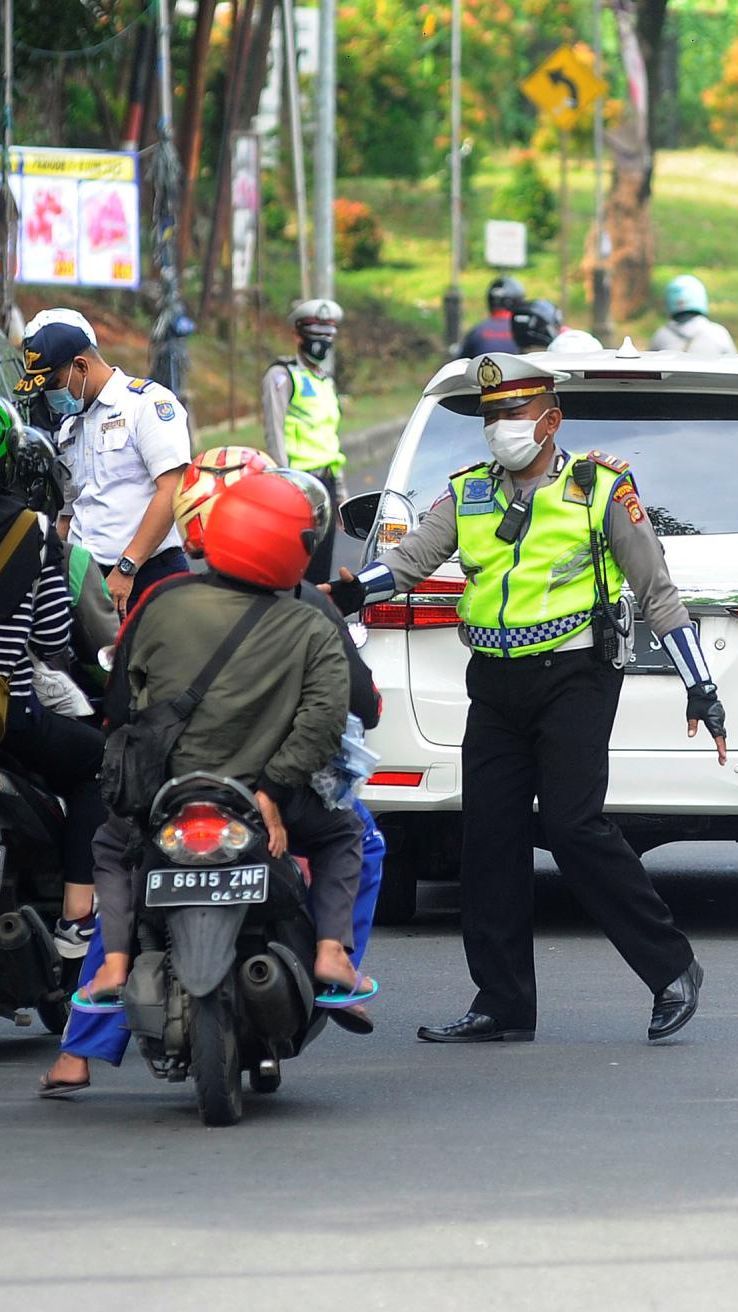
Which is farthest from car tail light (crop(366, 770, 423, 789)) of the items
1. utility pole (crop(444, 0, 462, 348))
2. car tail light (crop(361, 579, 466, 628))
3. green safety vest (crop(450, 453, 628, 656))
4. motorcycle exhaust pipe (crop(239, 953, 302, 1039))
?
utility pole (crop(444, 0, 462, 348))

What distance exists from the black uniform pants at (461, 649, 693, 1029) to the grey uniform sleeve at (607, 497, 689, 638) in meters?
0.20

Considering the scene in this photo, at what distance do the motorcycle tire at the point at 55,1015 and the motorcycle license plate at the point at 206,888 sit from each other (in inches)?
48.3

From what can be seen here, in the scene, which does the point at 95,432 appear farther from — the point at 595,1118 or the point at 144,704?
the point at 595,1118

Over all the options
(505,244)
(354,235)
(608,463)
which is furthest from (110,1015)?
(354,235)

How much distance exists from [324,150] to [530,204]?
111ft

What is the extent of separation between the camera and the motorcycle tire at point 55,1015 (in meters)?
6.82

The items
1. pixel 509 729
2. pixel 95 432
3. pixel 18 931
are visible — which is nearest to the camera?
pixel 18 931

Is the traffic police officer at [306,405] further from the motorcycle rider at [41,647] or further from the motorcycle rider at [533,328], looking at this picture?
→ the motorcycle rider at [41,647]

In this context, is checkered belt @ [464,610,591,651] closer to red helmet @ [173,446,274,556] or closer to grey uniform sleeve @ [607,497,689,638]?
grey uniform sleeve @ [607,497,689,638]

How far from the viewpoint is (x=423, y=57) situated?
57.4 m

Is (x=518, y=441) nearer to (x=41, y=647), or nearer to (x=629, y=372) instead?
(x=41, y=647)

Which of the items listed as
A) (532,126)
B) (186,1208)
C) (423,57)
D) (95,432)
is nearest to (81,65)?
(95,432)

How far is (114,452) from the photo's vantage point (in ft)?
27.0

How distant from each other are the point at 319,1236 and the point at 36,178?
13.0 m
